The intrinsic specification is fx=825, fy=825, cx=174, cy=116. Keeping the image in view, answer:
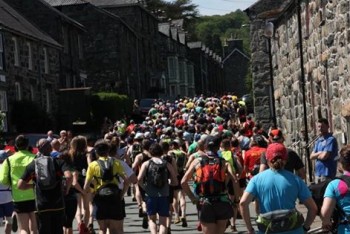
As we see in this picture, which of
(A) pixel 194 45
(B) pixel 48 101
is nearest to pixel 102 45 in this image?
(B) pixel 48 101

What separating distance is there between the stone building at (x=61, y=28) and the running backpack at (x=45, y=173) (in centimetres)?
3734

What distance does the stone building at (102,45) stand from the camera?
60062mm

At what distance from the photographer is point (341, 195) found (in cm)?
705

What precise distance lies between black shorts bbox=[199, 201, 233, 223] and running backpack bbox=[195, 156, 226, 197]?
0.15m

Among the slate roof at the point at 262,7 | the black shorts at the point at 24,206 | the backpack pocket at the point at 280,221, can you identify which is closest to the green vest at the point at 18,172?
the black shorts at the point at 24,206

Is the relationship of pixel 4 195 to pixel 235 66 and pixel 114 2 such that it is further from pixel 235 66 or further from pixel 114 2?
pixel 235 66

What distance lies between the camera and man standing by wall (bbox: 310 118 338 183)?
12623mm

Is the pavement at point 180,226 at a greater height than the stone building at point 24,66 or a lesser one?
lesser

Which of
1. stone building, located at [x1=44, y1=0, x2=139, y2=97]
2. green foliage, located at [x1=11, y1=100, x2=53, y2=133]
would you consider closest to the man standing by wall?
green foliage, located at [x1=11, y1=100, x2=53, y2=133]

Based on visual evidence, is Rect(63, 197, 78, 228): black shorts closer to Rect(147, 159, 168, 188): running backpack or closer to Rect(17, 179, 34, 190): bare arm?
Rect(17, 179, 34, 190): bare arm

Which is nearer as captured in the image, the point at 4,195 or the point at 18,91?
the point at 4,195

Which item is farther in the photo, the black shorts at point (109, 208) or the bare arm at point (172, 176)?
the bare arm at point (172, 176)

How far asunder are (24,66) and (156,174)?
2880 cm

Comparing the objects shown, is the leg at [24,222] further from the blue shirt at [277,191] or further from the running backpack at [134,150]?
the running backpack at [134,150]
